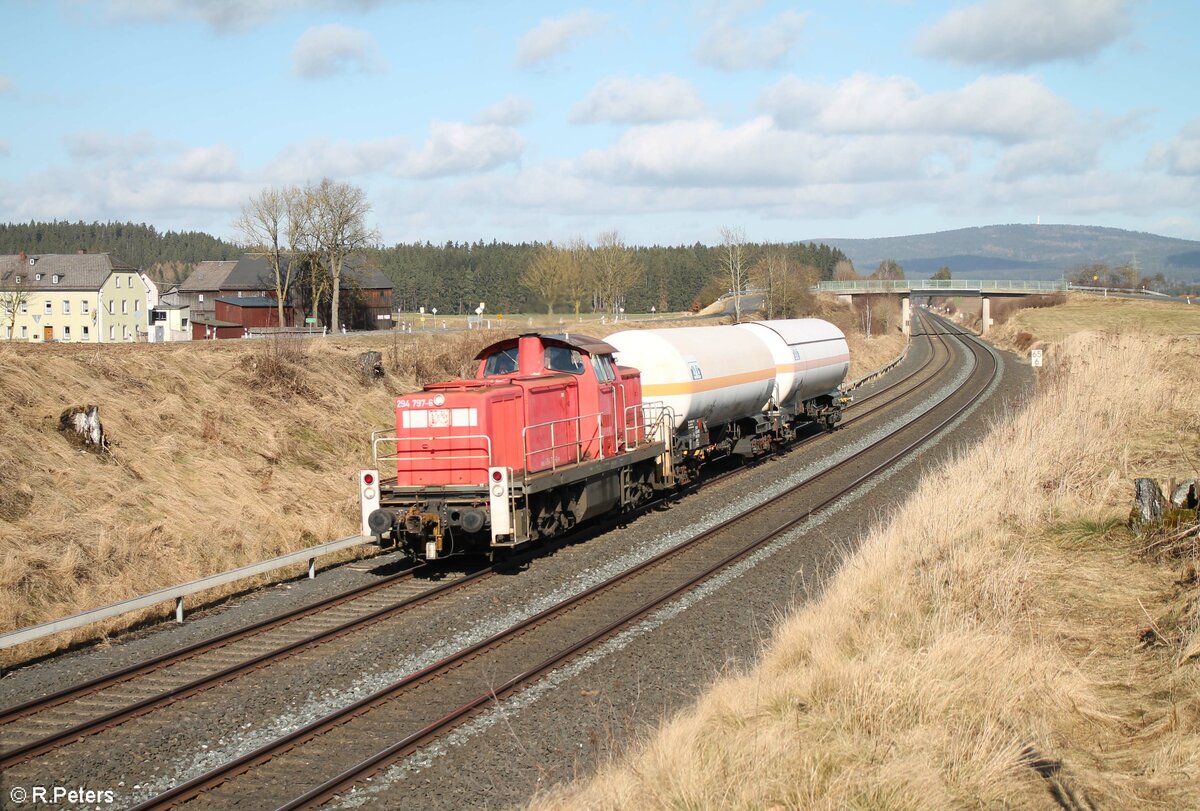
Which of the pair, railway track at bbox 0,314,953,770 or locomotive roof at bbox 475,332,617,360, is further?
locomotive roof at bbox 475,332,617,360

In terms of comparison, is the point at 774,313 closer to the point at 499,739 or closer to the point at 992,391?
the point at 992,391

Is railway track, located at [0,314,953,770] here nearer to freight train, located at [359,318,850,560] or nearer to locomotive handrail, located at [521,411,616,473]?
freight train, located at [359,318,850,560]

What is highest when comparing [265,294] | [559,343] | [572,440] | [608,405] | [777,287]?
[265,294]

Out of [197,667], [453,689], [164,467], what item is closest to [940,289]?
[164,467]

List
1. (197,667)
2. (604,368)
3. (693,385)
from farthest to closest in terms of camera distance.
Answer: (693,385) → (604,368) → (197,667)

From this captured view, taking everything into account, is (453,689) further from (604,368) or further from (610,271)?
(610,271)

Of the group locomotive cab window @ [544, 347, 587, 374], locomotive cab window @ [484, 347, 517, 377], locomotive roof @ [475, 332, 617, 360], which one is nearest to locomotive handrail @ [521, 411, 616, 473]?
locomotive cab window @ [544, 347, 587, 374]

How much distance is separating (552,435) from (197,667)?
255 inches

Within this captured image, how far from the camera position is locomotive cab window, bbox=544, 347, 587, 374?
1719 centimetres

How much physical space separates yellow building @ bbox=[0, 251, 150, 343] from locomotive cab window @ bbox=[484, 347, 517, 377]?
227ft

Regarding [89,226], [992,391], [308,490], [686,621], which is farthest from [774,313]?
[89,226]

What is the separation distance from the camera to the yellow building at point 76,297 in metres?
77.2

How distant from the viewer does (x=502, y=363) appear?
55.5ft

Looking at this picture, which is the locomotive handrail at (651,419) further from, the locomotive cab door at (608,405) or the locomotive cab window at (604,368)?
the locomotive cab window at (604,368)
